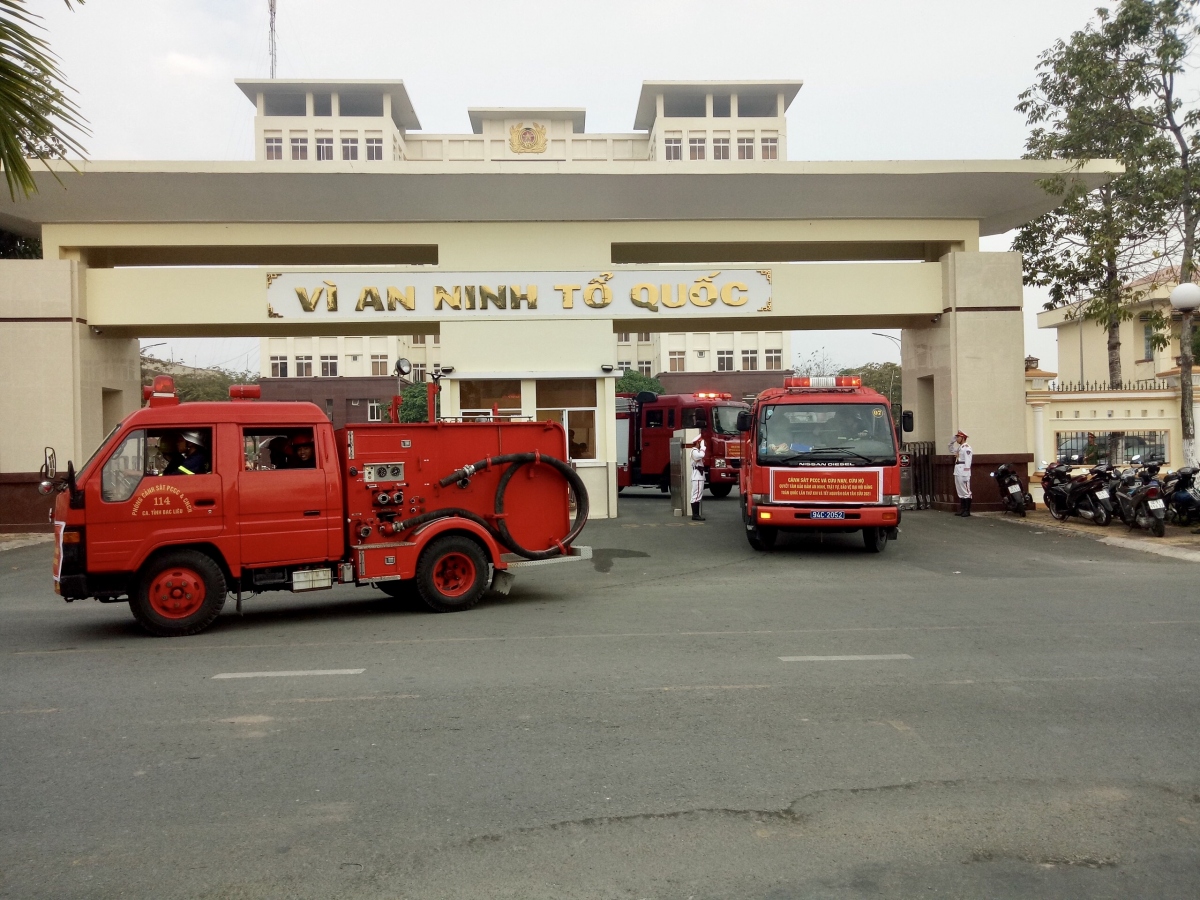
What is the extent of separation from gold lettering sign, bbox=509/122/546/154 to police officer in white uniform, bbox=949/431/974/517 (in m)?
65.5

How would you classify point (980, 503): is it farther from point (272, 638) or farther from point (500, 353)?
point (272, 638)

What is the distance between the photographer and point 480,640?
8633mm

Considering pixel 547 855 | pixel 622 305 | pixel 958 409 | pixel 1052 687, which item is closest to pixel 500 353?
pixel 622 305

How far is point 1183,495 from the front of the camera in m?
16.2

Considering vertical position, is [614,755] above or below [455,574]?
below

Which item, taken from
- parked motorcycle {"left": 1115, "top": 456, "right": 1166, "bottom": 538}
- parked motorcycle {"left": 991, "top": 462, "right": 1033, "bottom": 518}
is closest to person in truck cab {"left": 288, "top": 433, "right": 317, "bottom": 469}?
parked motorcycle {"left": 1115, "top": 456, "right": 1166, "bottom": 538}

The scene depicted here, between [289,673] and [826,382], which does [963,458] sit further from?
[289,673]

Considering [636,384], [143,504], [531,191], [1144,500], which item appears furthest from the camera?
[636,384]

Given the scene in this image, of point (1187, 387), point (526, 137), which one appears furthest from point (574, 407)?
point (526, 137)

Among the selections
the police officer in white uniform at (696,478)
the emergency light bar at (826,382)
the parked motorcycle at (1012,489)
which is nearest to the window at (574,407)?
the police officer in white uniform at (696,478)

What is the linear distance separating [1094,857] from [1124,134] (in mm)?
20199

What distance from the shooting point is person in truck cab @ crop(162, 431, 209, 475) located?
9211 millimetres

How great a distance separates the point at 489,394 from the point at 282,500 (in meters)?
12.6

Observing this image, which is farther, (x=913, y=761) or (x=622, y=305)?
(x=622, y=305)
